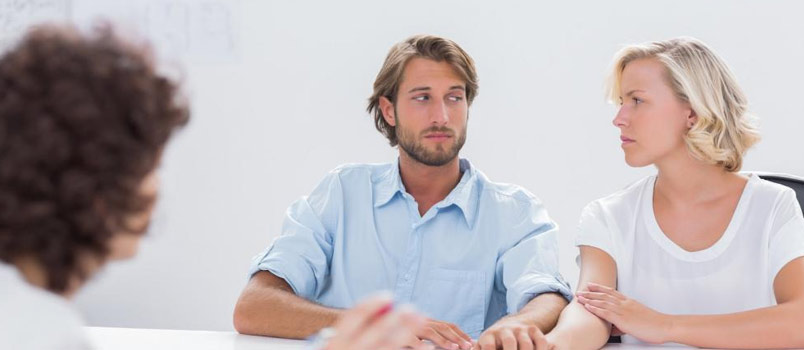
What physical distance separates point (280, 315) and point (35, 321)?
4.00 ft

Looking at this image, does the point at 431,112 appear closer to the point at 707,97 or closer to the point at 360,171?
the point at 360,171

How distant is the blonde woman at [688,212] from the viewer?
2029mm

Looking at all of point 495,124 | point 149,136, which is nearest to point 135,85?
point 149,136

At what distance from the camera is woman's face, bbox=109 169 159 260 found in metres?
0.95

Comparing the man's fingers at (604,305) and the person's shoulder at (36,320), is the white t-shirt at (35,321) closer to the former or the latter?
the person's shoulder at (36,320)

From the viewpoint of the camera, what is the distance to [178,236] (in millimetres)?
4066

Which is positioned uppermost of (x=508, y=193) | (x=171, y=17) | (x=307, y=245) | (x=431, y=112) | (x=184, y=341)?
(x=171, y=17)

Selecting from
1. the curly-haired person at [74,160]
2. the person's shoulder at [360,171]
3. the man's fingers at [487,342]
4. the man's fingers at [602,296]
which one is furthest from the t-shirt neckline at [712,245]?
the curly-haired person at [74,160]

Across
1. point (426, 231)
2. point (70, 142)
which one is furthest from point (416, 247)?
point (70, 142)

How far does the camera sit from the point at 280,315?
6.60 feet

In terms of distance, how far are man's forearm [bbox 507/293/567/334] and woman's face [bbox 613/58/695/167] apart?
368 mm

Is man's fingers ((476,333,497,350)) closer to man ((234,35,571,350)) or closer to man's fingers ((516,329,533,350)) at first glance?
man's fingers ((516,329,533,350))

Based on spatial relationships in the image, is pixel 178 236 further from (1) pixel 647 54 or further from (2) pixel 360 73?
(1) pixel 647 54

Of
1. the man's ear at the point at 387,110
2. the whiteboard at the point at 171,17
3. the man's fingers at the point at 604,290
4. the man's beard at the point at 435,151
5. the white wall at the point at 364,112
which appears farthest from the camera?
the whiteboard at the point at 171,17
